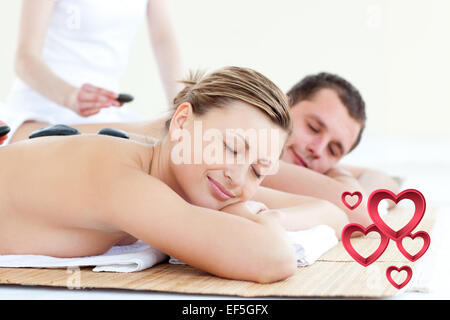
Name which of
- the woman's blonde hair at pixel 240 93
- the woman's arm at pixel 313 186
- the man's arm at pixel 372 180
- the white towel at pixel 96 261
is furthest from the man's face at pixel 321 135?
the white towel at pixel 96 261

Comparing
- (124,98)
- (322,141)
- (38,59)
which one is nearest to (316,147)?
(322,141)

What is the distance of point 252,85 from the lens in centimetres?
122

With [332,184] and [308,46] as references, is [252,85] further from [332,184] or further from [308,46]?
[308,46]

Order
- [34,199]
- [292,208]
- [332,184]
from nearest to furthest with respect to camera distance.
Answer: [34,199]
[292,208]
[332,184]

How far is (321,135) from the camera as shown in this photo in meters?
1.95

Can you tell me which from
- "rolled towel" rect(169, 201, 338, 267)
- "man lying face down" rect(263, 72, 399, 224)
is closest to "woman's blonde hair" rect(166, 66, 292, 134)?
"rolled towel" rect(169, 201, 338, 267)

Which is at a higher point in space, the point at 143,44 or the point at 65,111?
the point at 143,44

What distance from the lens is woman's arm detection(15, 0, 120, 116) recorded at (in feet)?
6.35

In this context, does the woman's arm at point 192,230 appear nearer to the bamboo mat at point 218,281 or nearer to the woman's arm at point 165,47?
the bamboo mat at point 218,281

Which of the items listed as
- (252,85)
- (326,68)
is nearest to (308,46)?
(326,68)

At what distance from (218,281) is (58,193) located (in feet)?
1.06

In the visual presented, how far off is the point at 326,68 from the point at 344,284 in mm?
3906

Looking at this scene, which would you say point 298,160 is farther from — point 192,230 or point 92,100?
point 192,230

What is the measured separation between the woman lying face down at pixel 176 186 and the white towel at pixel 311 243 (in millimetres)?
129
